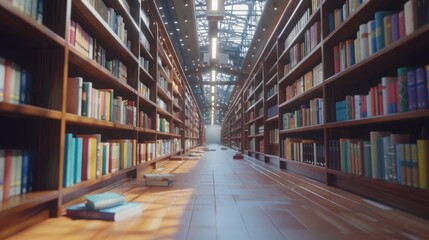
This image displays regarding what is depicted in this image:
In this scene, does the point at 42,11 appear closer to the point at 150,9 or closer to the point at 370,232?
the point at 370,232

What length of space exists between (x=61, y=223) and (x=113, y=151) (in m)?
1.10

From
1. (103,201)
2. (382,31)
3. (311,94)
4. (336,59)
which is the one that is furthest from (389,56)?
(103,201)

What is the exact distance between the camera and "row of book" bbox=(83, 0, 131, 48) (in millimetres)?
2314

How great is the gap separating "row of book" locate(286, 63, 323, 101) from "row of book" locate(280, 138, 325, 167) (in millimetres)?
643

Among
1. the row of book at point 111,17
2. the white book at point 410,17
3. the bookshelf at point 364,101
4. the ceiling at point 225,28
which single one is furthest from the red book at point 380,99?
the ceiling at point 225,28

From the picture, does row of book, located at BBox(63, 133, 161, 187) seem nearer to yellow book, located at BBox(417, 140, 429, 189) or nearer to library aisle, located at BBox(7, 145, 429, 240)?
library aisle, located at BBox(7, 145, 429, 240)

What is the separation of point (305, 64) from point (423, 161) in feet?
7.20

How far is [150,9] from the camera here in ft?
13.9

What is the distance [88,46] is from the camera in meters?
2.15

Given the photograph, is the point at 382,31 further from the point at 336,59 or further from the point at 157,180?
the point at 157,180

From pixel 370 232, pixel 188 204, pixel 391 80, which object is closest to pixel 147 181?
pixel 188 204

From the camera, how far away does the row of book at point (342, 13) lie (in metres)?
2.20

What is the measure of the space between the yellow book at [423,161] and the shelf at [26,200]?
1.89 m

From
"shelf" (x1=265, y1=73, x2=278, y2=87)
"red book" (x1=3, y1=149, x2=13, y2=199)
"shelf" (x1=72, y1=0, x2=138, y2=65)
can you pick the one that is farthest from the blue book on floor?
"shelf" (x1=265, y1=73, x2=278, y2=87)
